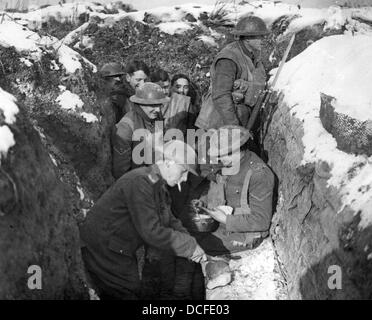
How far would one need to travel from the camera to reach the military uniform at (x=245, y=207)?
4691 millimetres

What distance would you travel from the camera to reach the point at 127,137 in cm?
548

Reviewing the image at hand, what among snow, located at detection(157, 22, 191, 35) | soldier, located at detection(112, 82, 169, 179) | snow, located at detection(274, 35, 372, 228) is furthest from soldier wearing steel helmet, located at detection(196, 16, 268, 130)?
snow, located at detection(157, 22, 191, 35)

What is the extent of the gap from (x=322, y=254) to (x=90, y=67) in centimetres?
385

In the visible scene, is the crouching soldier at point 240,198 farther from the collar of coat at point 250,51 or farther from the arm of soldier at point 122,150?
the collar of coat at point 250,51

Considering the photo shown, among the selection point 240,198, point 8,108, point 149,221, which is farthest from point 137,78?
point 8,108

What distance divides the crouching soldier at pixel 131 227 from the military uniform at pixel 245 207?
→ 2.91 feet

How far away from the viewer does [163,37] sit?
883 centimetres

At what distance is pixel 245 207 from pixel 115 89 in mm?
2727

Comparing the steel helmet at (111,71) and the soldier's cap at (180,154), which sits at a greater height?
the soldier's cap at (180,154)

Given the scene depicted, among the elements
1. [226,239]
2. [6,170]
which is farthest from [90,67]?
[6,170]

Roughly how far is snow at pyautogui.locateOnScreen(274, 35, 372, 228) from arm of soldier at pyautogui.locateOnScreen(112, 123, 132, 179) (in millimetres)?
1878

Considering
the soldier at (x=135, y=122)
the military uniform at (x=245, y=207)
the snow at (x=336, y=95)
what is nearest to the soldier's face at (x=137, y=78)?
the soldier at (x=135, y=122)

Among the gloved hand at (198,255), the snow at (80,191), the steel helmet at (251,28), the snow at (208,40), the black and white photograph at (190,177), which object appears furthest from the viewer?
the snow at (208,40)
